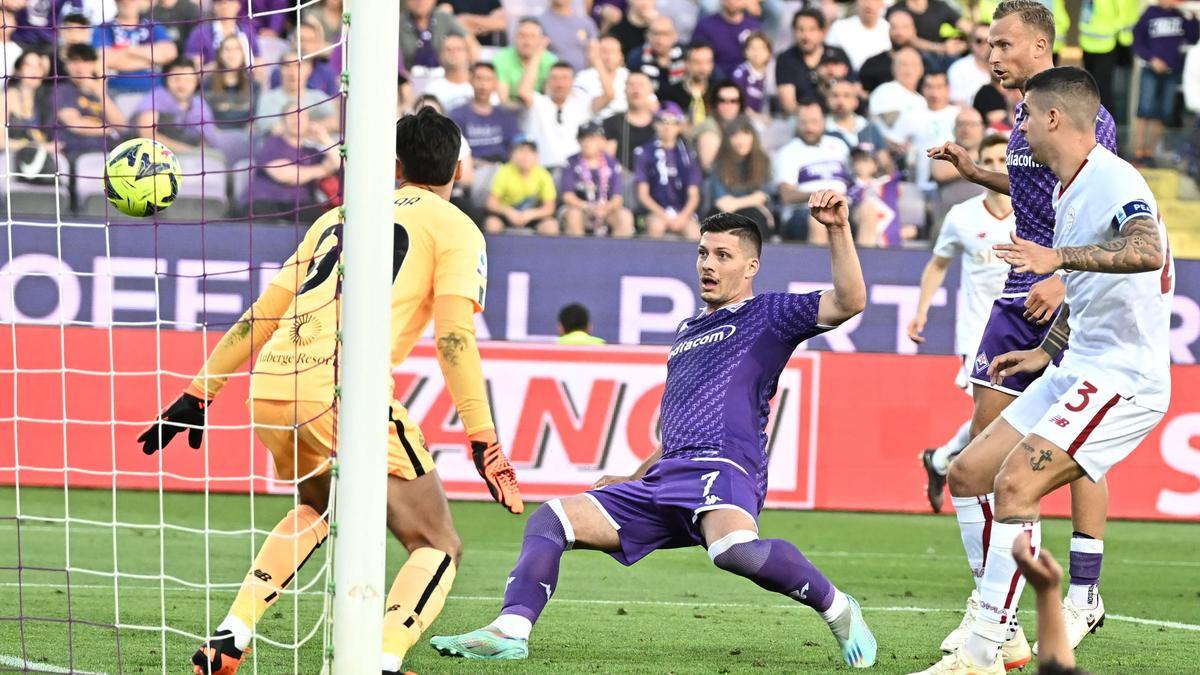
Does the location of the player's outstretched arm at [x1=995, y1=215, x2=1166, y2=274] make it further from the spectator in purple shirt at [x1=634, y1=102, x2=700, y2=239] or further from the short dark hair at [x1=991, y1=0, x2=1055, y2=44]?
the spectator in purple shirt at [x1=634, y1=102, x2=700, y2=239]

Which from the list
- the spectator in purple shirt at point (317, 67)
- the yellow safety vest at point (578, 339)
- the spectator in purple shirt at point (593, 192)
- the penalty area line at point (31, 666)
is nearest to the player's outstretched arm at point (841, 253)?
the penalty area line at point (31, 666)

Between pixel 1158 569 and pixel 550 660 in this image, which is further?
pixel 1158 569

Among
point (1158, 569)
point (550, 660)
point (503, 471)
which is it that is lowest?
point (1158, 569)

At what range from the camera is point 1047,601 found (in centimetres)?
303

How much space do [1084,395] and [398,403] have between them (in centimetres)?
223

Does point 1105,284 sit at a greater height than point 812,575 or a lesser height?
greater

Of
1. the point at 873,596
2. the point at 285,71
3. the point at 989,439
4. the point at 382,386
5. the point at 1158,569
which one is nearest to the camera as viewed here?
the point at 382,386

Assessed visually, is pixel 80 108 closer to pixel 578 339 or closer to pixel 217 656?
pixel 578 339

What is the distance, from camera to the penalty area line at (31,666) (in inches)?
201

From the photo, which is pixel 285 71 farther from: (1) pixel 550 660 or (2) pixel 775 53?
(1) pixel 550 660

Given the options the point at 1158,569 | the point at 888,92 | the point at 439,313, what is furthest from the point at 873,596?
the point at 888,92

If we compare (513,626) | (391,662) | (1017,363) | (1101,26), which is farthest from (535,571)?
(1101,26)

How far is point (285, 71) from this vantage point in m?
13.0

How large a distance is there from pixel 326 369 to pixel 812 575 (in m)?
1.74
